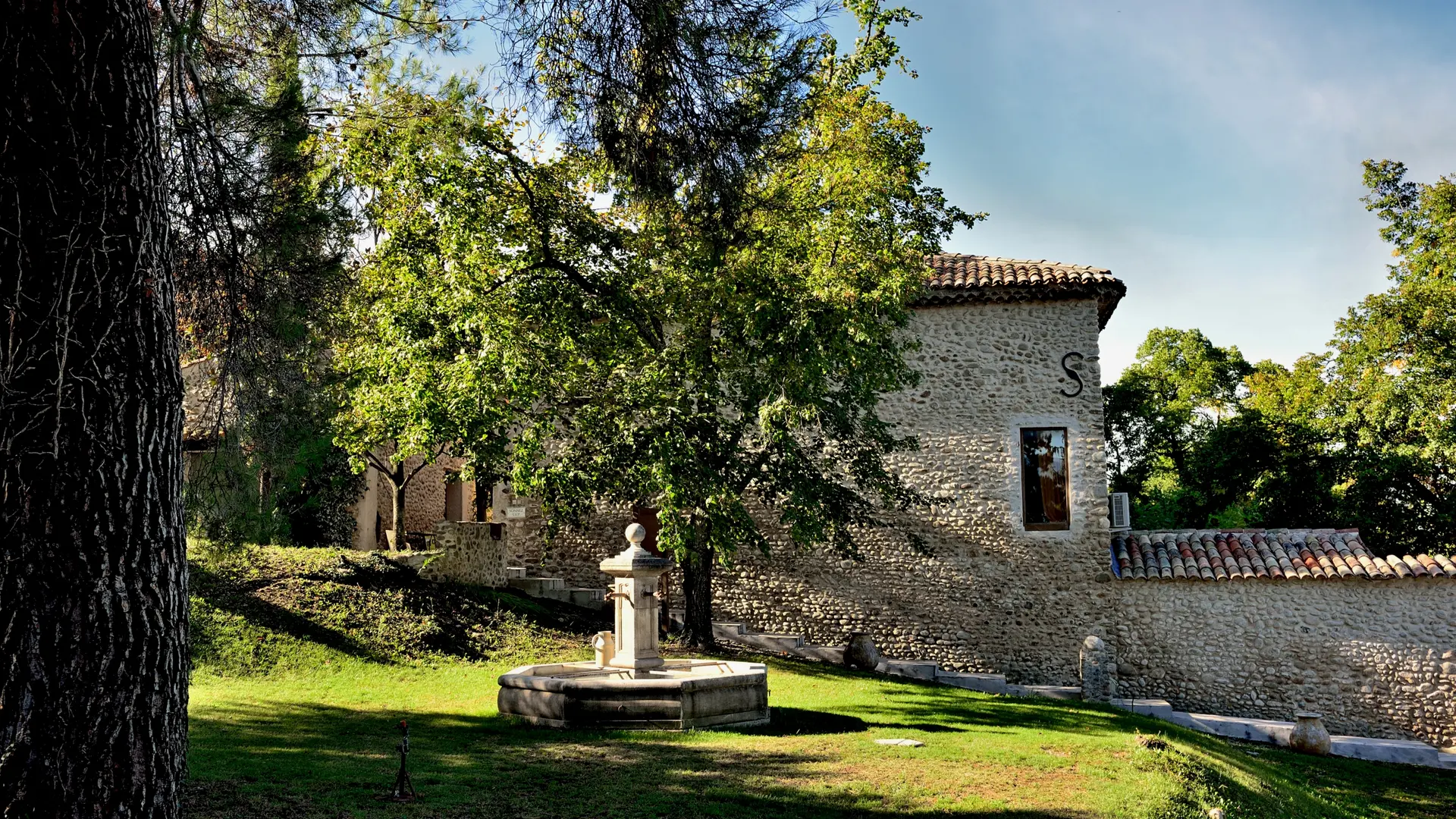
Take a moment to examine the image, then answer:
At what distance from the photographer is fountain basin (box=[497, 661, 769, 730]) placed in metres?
10.3

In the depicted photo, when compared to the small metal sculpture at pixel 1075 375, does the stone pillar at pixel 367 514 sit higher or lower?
lower

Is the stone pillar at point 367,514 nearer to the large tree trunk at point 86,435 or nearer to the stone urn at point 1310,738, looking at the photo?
the stone urn at point 1310,738

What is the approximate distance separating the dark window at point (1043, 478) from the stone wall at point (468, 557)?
953 centimetres

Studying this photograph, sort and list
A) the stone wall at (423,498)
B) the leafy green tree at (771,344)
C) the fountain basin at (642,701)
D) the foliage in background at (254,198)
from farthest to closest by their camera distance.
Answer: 1. the stone wall at (423,498)
2. the leafy green tree at (771,344)
3. the fountain basin at (642,701)
4. the foliage in background at (254,198)

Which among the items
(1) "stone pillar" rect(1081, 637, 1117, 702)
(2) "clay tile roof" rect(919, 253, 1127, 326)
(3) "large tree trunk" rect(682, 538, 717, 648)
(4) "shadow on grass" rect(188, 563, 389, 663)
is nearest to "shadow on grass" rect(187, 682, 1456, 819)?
(4) "shadow on grass" rect(188, 563, 389, 663)

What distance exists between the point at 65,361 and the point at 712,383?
10367mm

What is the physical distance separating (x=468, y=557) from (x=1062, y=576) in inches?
413

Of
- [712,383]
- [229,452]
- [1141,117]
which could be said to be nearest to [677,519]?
[712,383]

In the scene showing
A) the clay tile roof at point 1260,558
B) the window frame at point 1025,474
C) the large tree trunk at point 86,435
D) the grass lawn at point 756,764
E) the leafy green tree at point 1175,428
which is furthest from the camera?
the leafy green tree at point 1175,428

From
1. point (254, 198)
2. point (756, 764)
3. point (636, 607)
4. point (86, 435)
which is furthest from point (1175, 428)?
point (86, 435)

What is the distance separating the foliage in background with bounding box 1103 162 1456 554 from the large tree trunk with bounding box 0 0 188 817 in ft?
69.8

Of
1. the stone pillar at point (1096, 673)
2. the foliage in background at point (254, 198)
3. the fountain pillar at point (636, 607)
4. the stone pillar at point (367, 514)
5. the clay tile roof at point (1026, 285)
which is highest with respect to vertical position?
the clay tile roof at point (1026, 285)

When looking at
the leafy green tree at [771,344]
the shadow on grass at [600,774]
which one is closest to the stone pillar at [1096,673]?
the shadow on grass at [600,774]

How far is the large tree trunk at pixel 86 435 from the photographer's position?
3.72 meters
